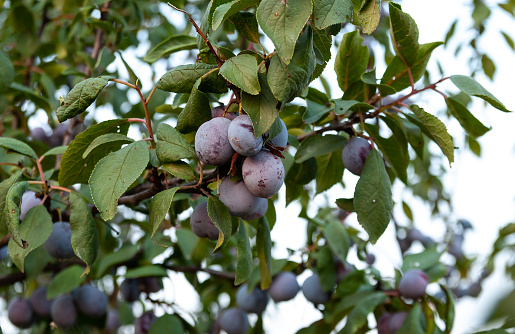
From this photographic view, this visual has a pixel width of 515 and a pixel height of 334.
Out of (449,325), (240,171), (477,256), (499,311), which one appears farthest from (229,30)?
(477,256)

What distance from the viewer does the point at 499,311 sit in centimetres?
16

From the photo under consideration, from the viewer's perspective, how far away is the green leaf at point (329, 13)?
0.70 meters

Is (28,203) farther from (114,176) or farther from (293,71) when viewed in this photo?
(293,71)

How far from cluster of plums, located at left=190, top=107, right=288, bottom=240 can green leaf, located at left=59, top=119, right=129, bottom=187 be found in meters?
0.24

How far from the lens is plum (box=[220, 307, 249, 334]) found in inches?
69.7

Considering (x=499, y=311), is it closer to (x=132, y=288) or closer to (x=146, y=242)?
(x=146, y=242)

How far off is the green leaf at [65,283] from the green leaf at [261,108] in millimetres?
1043

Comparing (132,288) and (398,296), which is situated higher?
(398,296)

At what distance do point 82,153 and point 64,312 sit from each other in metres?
0.94

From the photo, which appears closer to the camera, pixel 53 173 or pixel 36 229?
pixel 36 229

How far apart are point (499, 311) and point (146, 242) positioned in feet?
5.16

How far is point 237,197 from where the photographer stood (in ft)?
2.60

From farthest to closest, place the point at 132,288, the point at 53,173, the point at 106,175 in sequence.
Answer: the point at 132,288 → the point at 53,173 → the point at 106,175

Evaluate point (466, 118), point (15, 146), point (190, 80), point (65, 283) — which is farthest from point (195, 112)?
point (65, 283)
